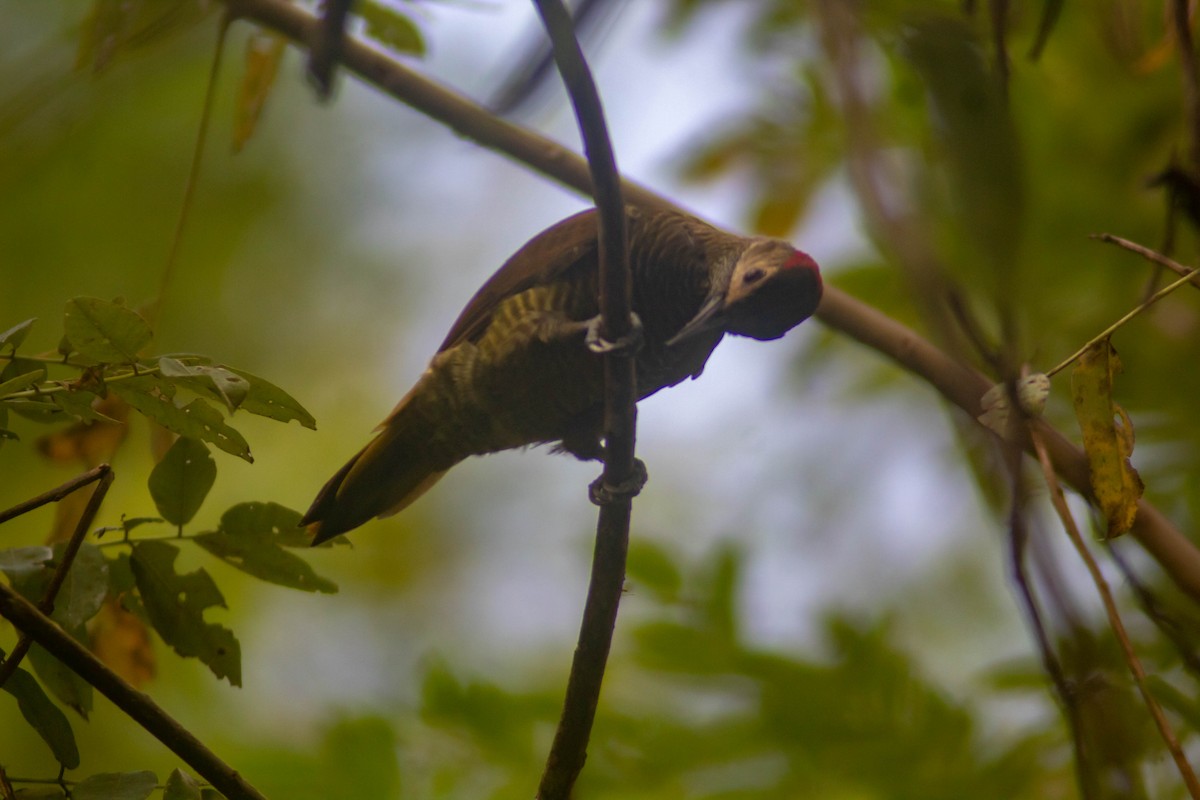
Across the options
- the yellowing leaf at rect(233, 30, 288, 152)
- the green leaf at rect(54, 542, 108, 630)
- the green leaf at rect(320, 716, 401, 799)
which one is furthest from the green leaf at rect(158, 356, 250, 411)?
the green leaf at rect(320, 716, 401, 799)

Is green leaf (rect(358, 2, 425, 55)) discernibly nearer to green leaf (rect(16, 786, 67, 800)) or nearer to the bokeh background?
the bokeh background

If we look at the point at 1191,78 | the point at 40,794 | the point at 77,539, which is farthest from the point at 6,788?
the point at 1191,78

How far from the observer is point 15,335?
1.28 metres

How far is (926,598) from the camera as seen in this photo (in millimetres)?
4941

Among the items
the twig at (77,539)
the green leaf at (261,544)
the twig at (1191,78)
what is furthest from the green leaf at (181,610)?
the twig at (1191,78)

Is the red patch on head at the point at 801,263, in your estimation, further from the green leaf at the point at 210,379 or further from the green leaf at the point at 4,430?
the green leaf at the point at 4,430

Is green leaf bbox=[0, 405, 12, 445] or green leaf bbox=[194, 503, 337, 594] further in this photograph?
green leaf bbox=[194, 503, 337, 594]

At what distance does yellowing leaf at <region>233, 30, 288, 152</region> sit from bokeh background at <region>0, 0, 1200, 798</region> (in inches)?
7.6

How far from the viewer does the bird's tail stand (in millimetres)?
2369

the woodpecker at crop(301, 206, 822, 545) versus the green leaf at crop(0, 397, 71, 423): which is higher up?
the woodpecker at crop(301, 206, 822, 545)

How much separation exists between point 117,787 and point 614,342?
1048 millimetres

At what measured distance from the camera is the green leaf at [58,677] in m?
1.33

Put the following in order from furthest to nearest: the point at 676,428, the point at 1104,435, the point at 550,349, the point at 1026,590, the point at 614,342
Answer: the point at 676,428 < the point at 550,349 < the point at 614,342 < the point at 1104,435 < the point at 1026,590

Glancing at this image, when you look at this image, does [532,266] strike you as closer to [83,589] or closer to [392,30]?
[392,30]
